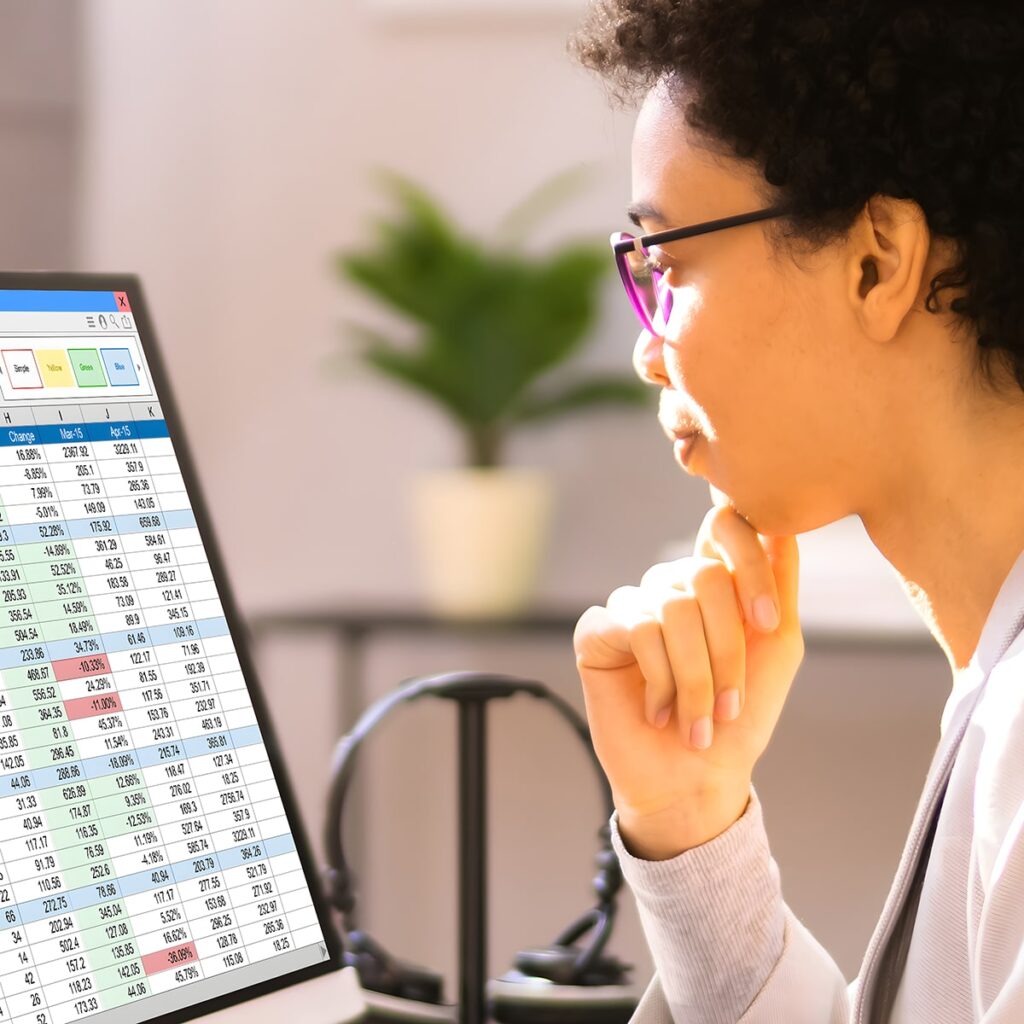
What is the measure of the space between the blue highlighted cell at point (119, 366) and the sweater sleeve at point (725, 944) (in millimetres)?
469

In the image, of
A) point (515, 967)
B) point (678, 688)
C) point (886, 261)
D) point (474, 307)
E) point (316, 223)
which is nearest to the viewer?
point (886, 261)

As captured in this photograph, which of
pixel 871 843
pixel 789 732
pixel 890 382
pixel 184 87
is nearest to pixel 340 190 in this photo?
pixel 184 87

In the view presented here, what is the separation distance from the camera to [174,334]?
2889 millimetres

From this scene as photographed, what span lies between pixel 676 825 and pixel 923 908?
21 cm

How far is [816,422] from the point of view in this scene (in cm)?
85

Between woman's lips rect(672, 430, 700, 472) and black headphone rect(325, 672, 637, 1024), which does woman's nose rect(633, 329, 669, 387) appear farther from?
black headphone rect(325, 672, 637, 1024)

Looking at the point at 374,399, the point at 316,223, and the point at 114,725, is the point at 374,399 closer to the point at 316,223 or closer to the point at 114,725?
the point at 316,223

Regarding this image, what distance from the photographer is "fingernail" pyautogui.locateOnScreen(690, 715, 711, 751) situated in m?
0.91

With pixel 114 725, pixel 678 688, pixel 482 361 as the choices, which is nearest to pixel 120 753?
pixel 114 725

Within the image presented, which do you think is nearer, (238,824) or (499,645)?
(238,824)

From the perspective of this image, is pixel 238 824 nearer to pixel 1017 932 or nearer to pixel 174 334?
pixel 1017 932

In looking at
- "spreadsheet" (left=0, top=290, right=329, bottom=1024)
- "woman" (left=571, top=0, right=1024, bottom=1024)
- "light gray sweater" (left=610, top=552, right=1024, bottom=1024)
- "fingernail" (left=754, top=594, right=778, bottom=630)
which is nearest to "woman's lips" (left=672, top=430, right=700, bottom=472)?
"woman" (left=571, top=0, right=1024, bottom=1024)

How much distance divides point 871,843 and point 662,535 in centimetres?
74

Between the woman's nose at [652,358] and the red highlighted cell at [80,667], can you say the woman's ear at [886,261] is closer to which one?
the woman's nose at [652,358]
